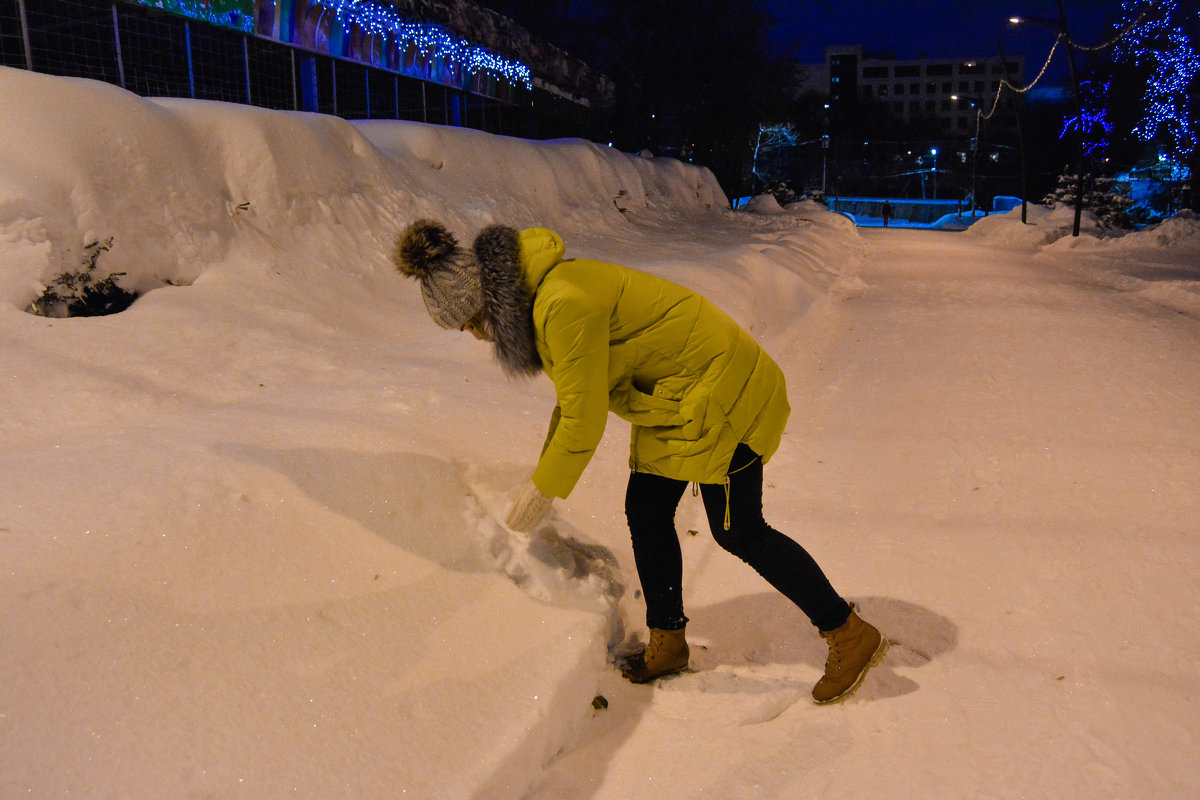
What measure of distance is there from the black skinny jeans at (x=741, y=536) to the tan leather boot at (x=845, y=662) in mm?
34

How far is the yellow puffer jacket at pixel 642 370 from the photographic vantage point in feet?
6.82

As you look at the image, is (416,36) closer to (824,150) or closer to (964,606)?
(964,606)

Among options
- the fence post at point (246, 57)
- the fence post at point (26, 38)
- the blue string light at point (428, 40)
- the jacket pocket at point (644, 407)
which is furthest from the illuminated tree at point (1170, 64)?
the jacket pocket at point (644, 407)

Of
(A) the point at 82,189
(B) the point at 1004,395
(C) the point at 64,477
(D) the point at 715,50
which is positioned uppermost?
(D) the point at 715,50

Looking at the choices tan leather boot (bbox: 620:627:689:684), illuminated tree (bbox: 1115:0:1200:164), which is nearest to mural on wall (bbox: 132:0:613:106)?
tan leather boot (bbox: 620:627:689:684)

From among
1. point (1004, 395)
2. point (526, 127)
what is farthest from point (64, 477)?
point (526, 127)

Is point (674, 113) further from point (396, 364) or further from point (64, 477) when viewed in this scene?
point (64, 477)

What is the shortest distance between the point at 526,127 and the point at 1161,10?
17.4 meters

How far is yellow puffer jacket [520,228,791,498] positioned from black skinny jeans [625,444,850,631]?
0.08 m

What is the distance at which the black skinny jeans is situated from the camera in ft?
7.64

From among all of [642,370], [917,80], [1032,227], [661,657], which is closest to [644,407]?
[642,370]

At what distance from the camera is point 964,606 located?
2895mm

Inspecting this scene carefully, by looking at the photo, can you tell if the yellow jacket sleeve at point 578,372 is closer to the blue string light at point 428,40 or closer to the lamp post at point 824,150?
the blue string light at point 428,40

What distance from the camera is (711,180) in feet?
73.4
